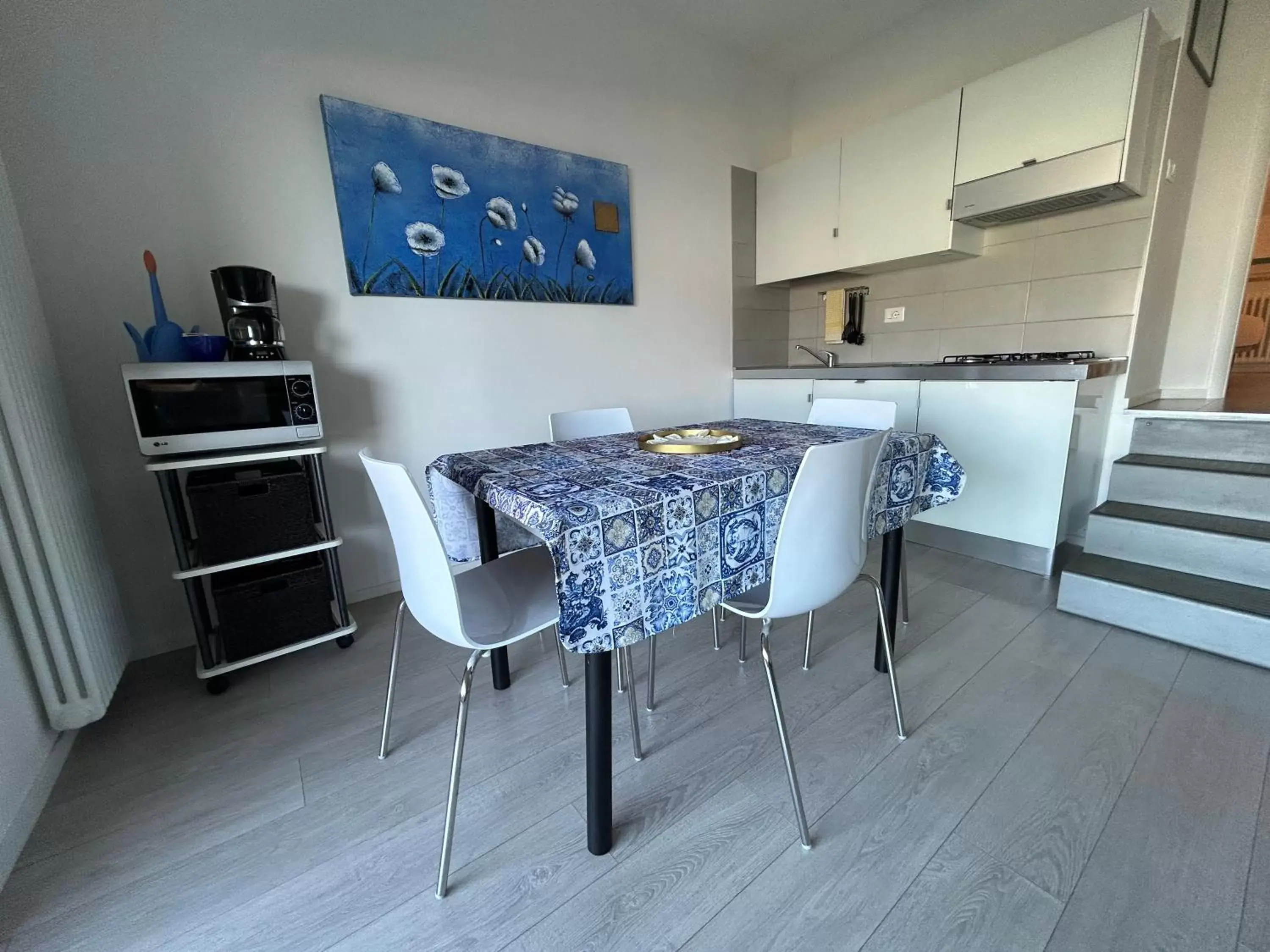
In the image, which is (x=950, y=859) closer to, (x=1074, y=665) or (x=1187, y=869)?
(x=1187, y=869)

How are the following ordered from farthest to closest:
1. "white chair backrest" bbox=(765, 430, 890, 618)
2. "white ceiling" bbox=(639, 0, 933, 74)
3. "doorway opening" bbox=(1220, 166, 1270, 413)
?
1. "doorway opening" bbox=(1220, 166, 1270, 413)
2. "white ceiling" bbox=(639, 0, 933, 74)
3. "white chair backrest" bbox=(765, 430, 890, 618)

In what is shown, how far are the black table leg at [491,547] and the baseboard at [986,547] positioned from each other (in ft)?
7.35

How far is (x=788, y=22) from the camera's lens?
2.87 m

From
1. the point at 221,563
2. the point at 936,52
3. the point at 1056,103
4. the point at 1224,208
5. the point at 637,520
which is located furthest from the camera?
the point at 936,52

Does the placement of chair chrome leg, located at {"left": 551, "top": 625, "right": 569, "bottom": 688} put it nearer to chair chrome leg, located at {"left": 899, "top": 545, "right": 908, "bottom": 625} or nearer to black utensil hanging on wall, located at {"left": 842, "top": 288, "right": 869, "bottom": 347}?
chair chrome leg, located at {"left": 899, "top": 545, "right": 908, "bottom": 625}

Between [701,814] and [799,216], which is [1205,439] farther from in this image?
[701,814]

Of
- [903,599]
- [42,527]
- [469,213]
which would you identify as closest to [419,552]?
[42,527]

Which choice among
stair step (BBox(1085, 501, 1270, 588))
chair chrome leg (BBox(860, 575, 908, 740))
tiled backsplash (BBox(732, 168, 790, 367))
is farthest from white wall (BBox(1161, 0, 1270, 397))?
chair chrome leg (BBox(860, 575, 908, 740))

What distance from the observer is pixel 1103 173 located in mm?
2055

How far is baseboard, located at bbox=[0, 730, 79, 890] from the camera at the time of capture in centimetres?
108

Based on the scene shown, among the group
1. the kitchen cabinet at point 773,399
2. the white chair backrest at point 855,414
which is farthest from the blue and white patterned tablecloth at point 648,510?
the kitchen cabinet at point 773,399

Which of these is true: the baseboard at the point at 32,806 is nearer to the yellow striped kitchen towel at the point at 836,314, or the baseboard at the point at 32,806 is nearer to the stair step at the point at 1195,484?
the stair step at the point at 1195,484

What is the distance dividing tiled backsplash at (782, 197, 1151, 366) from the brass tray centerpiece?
2051 mm

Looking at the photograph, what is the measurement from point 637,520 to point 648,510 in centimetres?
3
